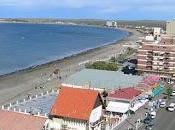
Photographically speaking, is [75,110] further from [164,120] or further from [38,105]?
[164,120]

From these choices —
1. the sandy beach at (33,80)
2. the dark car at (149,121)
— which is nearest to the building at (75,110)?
the dark car at (149,121)

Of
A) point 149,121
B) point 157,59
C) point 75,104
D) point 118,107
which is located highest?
point 75,104

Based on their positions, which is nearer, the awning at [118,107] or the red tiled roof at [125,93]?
the awning at [118,107]

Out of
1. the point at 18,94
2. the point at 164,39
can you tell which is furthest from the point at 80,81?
the point at 164,39

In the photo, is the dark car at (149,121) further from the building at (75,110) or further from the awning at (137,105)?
the building at (75,110)

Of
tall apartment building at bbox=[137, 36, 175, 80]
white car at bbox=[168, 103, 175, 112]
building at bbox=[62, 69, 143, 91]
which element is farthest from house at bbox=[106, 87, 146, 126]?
Result: tall apartment building at bbox=[137, 36, 175, 80]

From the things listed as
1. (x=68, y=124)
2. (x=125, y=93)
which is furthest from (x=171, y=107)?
(x=68, y=124)

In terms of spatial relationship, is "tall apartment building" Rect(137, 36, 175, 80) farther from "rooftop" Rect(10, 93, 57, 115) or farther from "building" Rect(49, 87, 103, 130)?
"building" Rect(49, 87, 103, 130)
